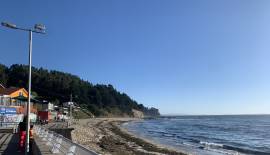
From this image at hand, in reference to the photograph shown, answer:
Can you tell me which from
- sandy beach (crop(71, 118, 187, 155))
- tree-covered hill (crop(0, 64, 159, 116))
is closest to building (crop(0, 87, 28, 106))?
sandy beach (crop(71, 118, 187, 155))

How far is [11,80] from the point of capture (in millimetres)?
145750

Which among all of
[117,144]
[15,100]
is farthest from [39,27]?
[15,100]

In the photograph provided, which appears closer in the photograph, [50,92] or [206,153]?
[206,153]

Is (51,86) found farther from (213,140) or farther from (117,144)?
(117,144)

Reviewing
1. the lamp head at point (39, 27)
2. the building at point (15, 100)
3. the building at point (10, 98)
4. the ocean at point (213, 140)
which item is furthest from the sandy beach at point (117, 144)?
the lamp head at point (39, 27)

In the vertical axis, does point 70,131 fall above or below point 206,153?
above

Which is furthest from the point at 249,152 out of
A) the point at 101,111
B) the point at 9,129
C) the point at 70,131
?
the point at 101,111

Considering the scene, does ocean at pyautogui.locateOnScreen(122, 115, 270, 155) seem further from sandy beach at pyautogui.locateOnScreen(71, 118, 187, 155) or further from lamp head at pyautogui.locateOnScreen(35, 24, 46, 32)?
lamp head at pyautogui.locateOnScreen(35, 24, 46, 32)

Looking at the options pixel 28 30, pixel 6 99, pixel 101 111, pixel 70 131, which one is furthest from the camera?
pixel 101 111

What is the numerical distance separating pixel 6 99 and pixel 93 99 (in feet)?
424

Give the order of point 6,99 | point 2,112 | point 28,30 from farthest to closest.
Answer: point 6,99, point 2,112, point 28,30

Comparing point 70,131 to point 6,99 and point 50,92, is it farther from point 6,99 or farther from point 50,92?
point 50,92

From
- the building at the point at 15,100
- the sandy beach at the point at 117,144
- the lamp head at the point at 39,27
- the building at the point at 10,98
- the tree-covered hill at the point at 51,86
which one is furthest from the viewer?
the tree-covered hill at the point at 51,86

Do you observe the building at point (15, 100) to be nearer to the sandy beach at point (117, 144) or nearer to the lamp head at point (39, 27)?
the sandy beach at point (117, 144)
